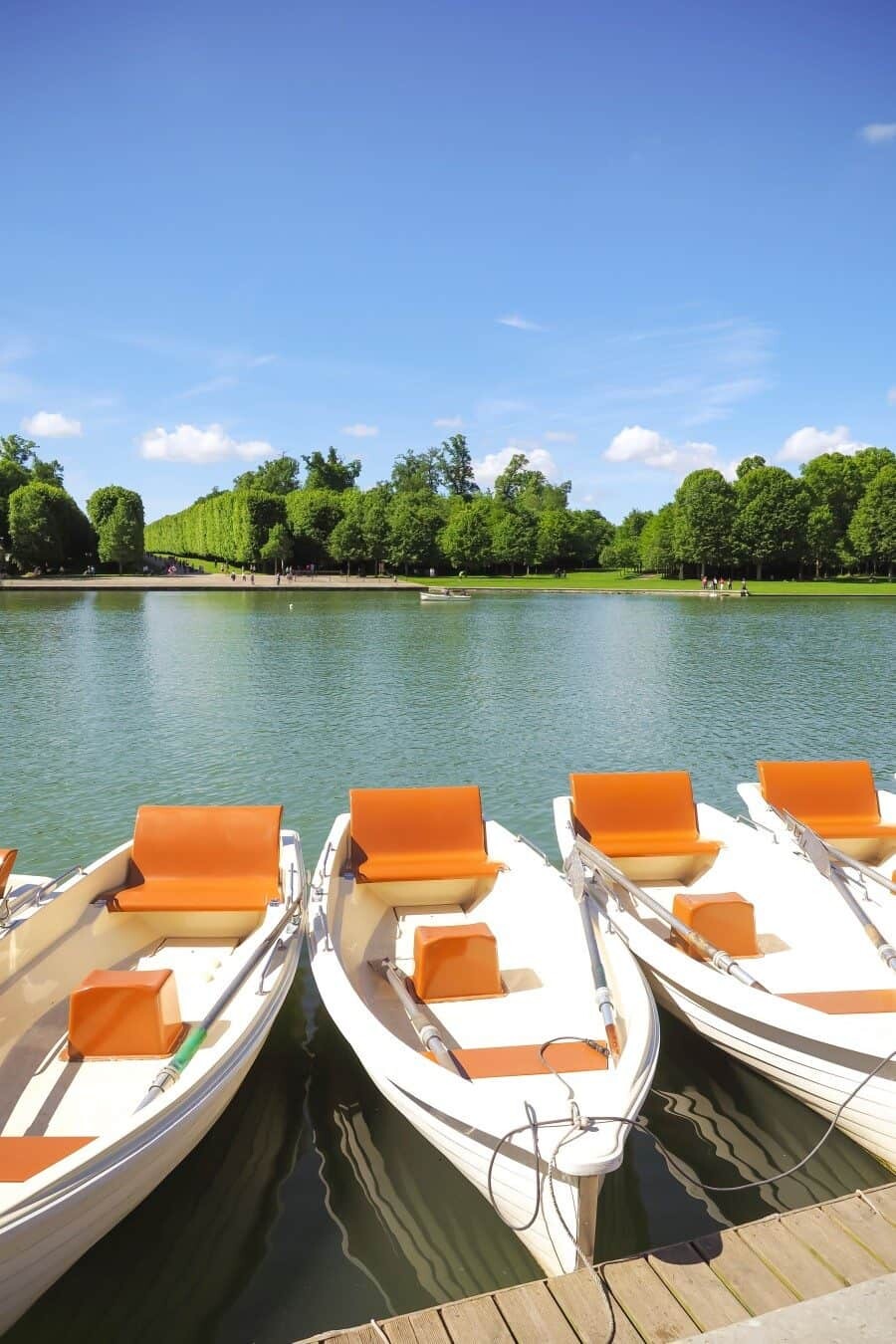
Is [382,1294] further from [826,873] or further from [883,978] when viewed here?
[826,873]

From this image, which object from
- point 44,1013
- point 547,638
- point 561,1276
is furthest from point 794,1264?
point 547,638

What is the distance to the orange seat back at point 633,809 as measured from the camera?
29.5 ft

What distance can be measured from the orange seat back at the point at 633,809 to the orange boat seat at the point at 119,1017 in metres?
4.85

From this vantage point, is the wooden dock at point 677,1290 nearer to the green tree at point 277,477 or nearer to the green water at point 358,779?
the green water at point 358,779

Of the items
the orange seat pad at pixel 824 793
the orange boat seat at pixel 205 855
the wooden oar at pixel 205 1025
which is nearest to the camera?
the wooden oar at pixel 205 1025

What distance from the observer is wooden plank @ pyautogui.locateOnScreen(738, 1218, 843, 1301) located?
4121 millimetres

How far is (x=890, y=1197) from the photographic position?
4742 millimetres

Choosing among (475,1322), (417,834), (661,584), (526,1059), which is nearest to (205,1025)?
(526,1059)

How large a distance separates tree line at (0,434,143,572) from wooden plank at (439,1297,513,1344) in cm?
8909

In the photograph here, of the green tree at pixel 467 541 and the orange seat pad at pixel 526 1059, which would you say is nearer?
the orange seat pad at pixel 526 1059

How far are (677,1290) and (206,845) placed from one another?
5418 mm

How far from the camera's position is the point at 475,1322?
398 centimetres

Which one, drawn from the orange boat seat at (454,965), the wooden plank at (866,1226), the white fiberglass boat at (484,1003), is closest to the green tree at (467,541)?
the white fiberglass boat at (484,1003)

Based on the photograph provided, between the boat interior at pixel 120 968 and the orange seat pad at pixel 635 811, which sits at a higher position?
the orange seat pad at pixel 635 811
